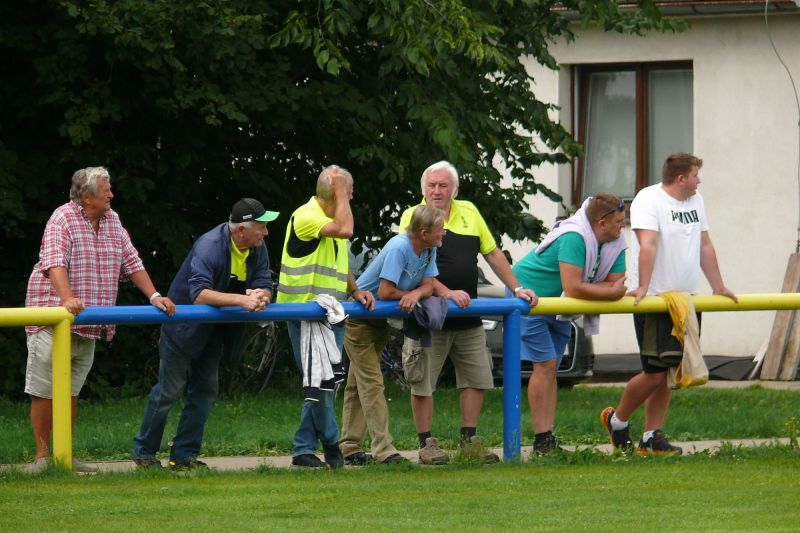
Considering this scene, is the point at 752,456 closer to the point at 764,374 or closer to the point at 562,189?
the point at 764,374

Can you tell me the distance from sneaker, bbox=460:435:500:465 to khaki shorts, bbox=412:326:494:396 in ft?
1.47

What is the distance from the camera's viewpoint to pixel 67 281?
944 cm

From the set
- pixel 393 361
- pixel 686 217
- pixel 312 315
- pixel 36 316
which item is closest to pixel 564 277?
pixel 686 217

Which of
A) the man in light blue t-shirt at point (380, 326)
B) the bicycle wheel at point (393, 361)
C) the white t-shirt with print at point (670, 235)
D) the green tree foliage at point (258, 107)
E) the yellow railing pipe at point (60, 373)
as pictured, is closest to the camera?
the yellow railing pipe at point (60, 373)

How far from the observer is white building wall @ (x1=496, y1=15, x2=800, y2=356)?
68.8 ft

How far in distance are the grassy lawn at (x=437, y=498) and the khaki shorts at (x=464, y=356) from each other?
2.31ft

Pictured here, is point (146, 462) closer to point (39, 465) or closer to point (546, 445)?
point (39, 465)

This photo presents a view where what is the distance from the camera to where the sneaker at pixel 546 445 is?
1012 cm

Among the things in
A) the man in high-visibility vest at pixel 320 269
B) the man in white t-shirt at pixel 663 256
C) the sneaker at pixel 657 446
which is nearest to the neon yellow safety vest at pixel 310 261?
the man in high-visibility vest at pixel 320 269

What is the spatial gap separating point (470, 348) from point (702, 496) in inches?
85.5

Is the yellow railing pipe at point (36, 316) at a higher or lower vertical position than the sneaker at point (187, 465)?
higher

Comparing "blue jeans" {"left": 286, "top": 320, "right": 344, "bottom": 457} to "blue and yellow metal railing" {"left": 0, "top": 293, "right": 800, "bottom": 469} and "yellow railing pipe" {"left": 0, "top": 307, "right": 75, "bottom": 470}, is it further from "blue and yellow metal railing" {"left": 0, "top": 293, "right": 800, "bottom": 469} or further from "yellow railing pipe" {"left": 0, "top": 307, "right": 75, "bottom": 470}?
"yellow railing pipe" {"left": 0, "top": 307, "right": 75, "bottom": 470}

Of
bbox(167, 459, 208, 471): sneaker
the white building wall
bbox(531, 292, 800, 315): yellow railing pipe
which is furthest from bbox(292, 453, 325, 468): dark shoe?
the white building wall

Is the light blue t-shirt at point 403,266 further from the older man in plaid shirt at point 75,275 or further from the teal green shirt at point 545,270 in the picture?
the older man in plaid shirt at point 75,275
